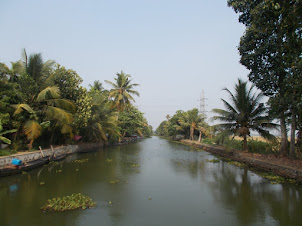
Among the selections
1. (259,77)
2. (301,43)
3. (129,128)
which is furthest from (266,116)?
(129,128)

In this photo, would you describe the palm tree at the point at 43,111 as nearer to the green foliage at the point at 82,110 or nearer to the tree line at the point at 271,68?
the green foliage at the point at 82,110

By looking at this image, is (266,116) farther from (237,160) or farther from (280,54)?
(280,54)

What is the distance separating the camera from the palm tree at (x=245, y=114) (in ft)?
46.1

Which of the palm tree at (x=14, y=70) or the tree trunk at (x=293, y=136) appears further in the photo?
the palm tree at (x=14, y=70)

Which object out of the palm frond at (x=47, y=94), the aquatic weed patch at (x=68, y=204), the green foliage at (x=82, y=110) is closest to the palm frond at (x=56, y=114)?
the palm frond at (x=47, y=94)

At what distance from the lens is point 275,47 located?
A: 10711 millimetres

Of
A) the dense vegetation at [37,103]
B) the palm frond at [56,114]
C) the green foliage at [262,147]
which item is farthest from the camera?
the green foliage at [262,147]

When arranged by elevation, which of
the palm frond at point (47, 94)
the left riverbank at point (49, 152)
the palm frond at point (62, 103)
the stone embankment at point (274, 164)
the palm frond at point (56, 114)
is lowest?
the left riverbank at point (49, 152)

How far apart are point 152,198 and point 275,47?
10.0 meters

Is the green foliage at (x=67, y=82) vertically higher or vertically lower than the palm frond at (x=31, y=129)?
higher

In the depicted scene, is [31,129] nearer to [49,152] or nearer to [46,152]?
[46,152]

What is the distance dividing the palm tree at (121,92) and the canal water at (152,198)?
18696 mm

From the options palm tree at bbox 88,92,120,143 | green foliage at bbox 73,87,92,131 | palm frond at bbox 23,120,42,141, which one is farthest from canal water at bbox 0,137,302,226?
palm tree at bbox 88,92,120,143

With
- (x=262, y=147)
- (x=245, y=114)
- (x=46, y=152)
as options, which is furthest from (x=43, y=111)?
(x=262, y=147)
